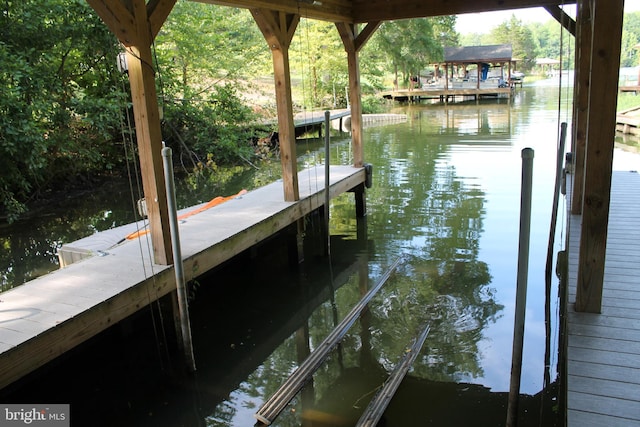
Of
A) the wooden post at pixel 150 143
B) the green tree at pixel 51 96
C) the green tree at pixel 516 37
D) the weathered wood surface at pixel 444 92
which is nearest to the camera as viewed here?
the wooden post at pixel 150 143

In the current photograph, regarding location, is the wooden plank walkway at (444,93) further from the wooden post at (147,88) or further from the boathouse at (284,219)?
the wooden post at (147,88)

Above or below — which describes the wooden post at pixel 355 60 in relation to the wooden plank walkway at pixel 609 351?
above

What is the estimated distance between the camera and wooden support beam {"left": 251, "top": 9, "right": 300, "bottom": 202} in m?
6.07

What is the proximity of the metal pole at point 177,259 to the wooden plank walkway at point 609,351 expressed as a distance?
2770 mm

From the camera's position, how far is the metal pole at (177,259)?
13.2ft

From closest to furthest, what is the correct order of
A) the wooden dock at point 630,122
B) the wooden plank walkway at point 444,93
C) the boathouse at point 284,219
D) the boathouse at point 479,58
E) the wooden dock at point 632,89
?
the boathouse at point 284,219 < the wooden dock at point 630,122 < the wooden dock at point 632,89 < the wooden plank walkway at point 444,93 < the boathouse at point 479,58

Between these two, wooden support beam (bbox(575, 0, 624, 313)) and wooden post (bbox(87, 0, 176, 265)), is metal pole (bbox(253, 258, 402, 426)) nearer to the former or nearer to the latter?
wooden post (bbox(87, 0, 176, 265))

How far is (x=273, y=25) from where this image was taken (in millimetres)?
6078

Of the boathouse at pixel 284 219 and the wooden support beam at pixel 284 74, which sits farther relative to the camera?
the wooden support beam at pixel 284 74

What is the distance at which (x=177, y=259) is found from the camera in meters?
4.16

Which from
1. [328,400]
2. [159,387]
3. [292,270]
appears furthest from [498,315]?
[159,387]

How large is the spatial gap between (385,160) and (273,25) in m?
8.66

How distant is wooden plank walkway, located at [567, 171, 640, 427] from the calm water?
2.68 ft

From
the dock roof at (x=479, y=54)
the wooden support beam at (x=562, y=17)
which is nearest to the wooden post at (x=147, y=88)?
the wooden support beam at (x=562, y=17)
